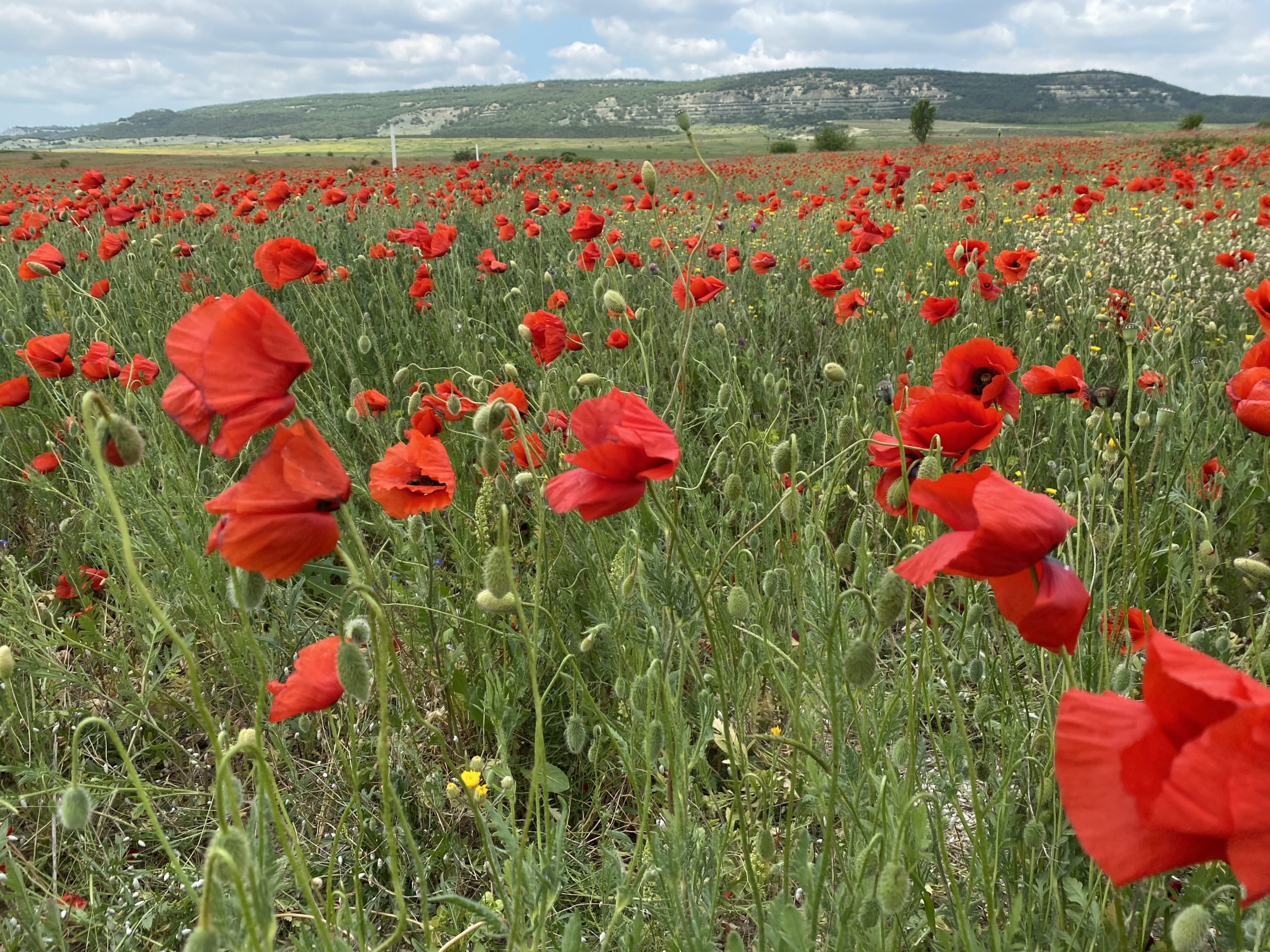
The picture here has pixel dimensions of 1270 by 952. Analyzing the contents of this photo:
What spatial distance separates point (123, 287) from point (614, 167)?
9.48 meters

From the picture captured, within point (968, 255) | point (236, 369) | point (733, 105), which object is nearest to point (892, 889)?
point (236, 369)

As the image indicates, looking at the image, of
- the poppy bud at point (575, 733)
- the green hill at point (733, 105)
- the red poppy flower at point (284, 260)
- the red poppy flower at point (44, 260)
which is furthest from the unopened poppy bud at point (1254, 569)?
the green hill at point (733, 105)

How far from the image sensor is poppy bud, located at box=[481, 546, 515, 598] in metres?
1.04

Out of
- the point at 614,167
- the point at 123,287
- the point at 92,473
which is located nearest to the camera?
the point at 92,473

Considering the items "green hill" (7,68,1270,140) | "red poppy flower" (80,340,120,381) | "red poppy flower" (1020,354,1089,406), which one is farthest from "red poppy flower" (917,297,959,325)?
"green hill" (7,68,1270,140)

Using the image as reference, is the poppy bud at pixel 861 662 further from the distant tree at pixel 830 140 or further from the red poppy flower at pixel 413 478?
the distant tree at pixel 830 140

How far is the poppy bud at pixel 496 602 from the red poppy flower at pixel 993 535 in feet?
1.79

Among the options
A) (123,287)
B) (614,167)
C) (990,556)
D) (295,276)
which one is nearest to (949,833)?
(990,556)

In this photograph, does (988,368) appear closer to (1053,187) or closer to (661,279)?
(661,279)

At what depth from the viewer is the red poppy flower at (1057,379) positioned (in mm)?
1714

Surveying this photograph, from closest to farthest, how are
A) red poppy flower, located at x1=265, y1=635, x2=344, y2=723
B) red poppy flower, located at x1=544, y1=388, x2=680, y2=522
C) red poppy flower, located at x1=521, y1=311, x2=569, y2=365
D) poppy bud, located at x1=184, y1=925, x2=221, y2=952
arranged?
poppy bud, located at x1=184, y1=925, x2=221, y2=952, red poppy flower, located at x1=544, y1=388, x2=680, y2=522, red poppy flower, located at x1=265, y1=635, x2=344, y2=723, red poppy flower, located at x1=521, y1=311, x2=569, y2=365

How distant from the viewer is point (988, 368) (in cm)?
169

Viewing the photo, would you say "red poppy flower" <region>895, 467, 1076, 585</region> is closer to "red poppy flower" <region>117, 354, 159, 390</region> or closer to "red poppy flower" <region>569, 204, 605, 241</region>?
"red poppy flower" <region>117, 354, 159, 390</region>

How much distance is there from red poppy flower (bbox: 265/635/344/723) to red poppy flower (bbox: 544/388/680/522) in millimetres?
437
